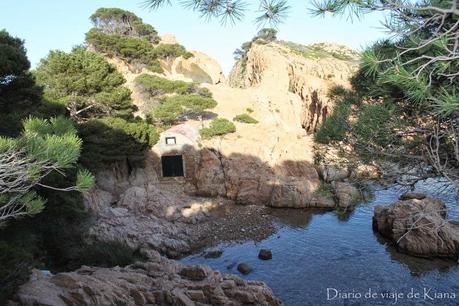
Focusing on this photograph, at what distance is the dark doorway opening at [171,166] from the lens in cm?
2580

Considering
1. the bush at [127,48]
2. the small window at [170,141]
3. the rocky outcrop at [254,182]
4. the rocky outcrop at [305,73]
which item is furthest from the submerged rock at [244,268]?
the bush at [127,48]

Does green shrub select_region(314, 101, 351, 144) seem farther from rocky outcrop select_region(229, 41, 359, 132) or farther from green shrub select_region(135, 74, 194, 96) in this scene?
rocky outcrop select_region(229, 41, 359, 132)

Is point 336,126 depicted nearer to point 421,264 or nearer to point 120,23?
point 421,264

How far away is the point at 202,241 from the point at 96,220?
5.89 meters

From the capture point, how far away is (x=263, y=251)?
16.8 meters

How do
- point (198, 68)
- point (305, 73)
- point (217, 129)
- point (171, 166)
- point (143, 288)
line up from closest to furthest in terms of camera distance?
point (143, 288), point (171, 166), point (217, 129), point (305, 73), point (198, 68)

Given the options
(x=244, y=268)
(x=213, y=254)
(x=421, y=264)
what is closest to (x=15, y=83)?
(x=213, y=254)

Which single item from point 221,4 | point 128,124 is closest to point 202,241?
point 128,124

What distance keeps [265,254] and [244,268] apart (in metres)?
1.74

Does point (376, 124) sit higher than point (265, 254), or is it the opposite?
point (376, 124)

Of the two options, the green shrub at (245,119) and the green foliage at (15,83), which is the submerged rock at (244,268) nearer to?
the green foliage at (15,83)

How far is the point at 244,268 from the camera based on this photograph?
599 inches

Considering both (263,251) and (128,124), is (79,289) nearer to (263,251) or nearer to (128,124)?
(263,251)

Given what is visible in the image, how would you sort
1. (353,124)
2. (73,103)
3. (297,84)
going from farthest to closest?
(297,84) < (73,103) < (353,124)
